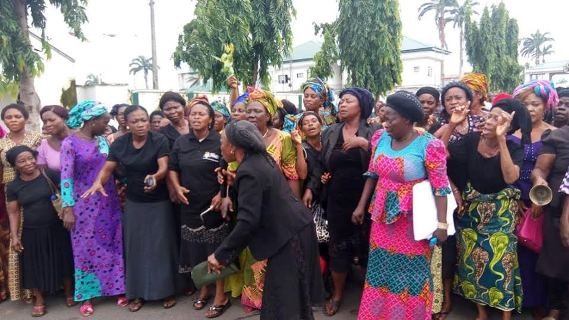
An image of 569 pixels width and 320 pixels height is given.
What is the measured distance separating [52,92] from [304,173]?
19769 mm

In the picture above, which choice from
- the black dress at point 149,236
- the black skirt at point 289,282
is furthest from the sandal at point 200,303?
the black skirt at point 289,282

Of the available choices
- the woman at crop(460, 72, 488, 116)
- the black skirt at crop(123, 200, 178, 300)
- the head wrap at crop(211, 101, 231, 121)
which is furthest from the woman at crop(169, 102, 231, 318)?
the woman at crop(460, 72, 488, 116)

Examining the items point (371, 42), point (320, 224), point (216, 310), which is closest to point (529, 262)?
point (320, 224)

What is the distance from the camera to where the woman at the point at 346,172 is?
146 inches

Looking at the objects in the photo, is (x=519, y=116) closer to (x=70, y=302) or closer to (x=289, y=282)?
(x=289, y=282)

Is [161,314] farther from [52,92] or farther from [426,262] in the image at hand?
[52,92]

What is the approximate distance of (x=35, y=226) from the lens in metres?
4.21

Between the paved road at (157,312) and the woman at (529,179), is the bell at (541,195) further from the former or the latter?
the paved road at (157,312)

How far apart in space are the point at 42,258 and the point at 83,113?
143cm

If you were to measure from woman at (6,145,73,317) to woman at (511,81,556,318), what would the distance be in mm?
4110

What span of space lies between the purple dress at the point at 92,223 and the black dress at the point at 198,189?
0.75m

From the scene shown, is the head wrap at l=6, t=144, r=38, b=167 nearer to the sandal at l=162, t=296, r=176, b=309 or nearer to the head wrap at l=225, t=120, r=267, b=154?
the sandal at l=162, t=296, r=176, b=309

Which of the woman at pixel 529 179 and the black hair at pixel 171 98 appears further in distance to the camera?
the black hair at pixel 171 98

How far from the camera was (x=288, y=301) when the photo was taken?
282cm
